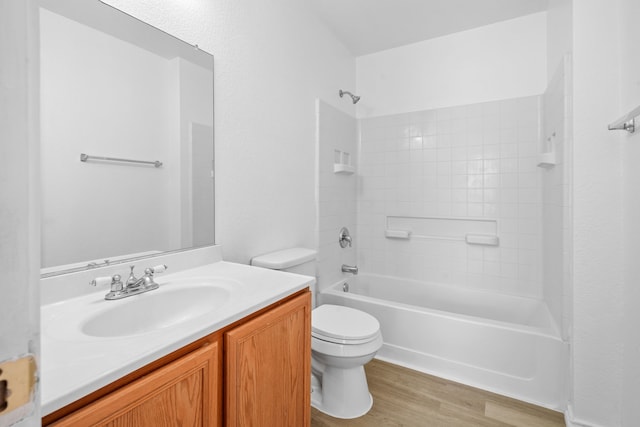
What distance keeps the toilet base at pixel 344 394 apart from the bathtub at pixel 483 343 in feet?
1.77

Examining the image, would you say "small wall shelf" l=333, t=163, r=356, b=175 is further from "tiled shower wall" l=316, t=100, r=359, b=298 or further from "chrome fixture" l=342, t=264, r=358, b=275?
"chrome fixture" l=342, t=264, r=358, b=275

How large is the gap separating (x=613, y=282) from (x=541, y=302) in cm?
89

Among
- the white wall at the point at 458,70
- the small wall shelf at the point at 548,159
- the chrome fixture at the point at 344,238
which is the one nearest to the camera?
the small wall shelf at the point at 548,159

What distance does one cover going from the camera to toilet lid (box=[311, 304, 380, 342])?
62.1 inches

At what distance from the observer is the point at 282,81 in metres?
1.96

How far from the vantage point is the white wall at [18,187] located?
233 mm

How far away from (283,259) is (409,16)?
6.74 ft

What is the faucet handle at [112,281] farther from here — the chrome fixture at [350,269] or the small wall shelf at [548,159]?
the small wall shelf at [548,159]

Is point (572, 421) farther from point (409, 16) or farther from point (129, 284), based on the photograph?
point (409, 16)

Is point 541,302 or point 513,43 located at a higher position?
point 513,43

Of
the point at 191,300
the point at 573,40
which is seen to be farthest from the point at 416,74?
the point at 191,300

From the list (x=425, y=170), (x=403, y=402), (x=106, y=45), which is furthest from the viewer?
(x=425, y=170)

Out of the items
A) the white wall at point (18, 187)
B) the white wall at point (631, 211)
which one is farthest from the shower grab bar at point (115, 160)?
the white wall at point (631, 211)

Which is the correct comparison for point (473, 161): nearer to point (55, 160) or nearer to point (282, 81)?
point (282, 81)
